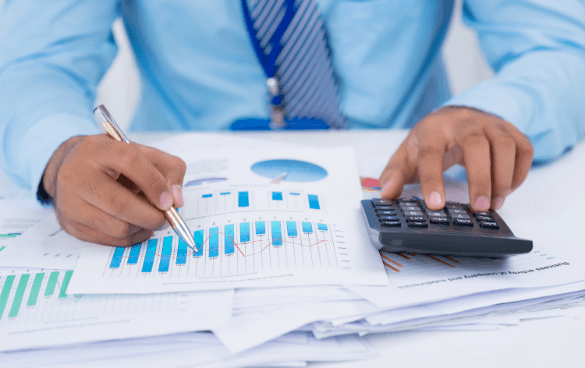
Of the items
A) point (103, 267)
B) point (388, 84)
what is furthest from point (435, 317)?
point (388, 84)

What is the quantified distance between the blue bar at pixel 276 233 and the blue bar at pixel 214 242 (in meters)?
0.05

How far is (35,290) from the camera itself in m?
0.29

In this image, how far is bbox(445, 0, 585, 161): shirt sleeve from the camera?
22.1 inches

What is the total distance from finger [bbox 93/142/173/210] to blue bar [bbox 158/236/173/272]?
0.03 m

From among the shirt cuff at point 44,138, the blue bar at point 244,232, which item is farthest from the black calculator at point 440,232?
the shirt cuff at point 44,138

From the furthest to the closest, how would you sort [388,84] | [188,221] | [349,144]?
[388,84]
[349,144]
[188,221]

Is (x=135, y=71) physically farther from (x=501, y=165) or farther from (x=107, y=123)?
(x=501, y=165)

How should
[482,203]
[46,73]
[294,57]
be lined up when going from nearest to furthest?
[482,203] < [46,73] < [294,57]

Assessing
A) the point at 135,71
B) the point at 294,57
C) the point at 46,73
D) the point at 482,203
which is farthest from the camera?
the point at 135,71

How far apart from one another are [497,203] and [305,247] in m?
0.21

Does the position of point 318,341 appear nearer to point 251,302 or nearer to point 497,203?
point 251,302

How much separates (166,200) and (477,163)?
30 centimetres

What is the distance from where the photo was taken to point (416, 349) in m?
0.27

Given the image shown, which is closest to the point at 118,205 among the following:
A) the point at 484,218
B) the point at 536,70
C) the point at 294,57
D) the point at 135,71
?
the point at 484,218
